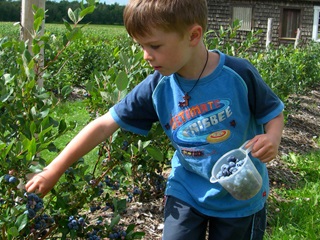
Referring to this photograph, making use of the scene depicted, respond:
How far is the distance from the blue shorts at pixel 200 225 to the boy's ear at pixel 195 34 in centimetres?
74

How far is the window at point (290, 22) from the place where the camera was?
90.0 feet

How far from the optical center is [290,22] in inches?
1080

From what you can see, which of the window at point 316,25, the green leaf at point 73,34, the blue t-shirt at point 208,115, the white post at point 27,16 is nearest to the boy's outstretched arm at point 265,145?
the blue t-shirt at point 208,115

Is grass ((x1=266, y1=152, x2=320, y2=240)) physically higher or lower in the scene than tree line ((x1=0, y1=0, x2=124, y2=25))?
higher

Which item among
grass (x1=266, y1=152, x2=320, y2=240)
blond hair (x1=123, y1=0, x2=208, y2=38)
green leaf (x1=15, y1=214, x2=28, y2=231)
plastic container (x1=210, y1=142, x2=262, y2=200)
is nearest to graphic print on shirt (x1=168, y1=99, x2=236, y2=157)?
plastic container (x1=210, y1=142, x2=262, y2=200)

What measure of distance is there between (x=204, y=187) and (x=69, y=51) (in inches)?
415

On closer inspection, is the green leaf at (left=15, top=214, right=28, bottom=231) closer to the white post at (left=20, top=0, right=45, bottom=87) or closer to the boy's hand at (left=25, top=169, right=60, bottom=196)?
the boy's hand at (left=25, top=169, right=60, bottom=196)

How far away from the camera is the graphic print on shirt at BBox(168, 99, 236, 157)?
2467 millimetres

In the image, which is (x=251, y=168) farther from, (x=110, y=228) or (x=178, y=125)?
(x=110, y=228)

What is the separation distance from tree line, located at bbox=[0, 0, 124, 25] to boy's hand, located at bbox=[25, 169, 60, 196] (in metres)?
63.4

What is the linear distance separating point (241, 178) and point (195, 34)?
61 centimetres

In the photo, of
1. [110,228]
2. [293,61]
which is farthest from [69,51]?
[110,228]

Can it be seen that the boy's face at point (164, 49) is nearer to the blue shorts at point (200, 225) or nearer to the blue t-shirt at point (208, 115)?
the blue t-shirt at point (208, 115)

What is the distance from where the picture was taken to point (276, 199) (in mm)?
4891
